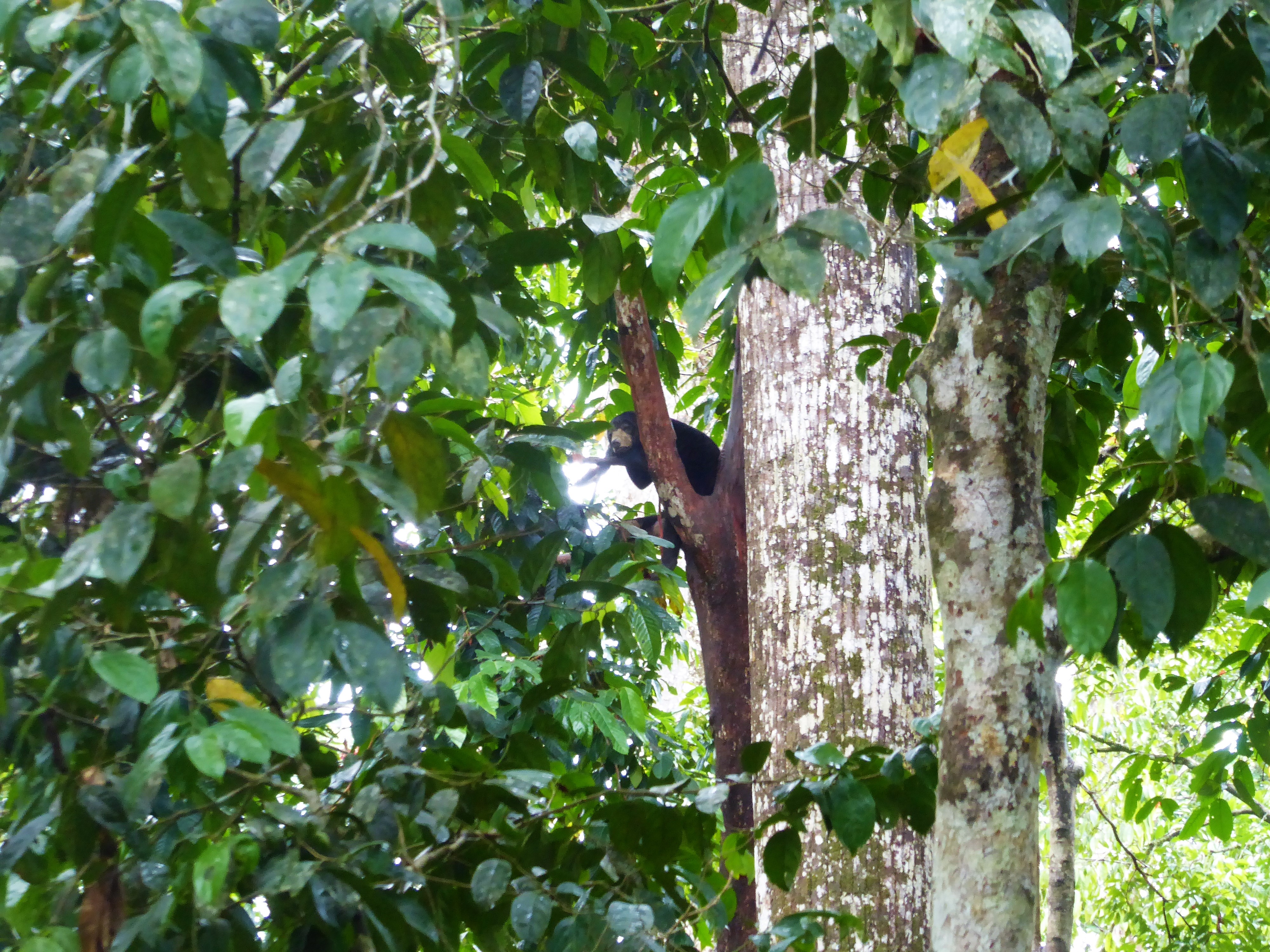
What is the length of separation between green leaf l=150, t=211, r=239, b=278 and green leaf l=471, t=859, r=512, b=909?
61 centimetres

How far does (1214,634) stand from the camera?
15.7ft

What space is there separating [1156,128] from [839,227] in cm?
27

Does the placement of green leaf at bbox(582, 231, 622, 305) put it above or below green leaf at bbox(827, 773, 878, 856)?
above

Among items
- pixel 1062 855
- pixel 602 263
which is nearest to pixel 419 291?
pixel 602 263

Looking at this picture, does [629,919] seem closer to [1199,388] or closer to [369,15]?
[1199,388]

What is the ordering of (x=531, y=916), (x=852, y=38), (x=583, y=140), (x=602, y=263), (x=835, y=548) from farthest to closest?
1. (x=835, y=548)
2. (x=602, y=263)
3. (x=583, y=140)
4. (x=531, y=916)
5. (x=852, y=38)

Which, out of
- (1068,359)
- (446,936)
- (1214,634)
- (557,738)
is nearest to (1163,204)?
(1068,359)

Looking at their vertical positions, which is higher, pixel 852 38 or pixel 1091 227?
pixel 852 38

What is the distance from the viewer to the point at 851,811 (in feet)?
3.52

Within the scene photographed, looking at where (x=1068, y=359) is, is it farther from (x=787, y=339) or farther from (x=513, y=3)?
(x=513, y=3)

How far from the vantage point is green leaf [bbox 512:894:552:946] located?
107 centimetres

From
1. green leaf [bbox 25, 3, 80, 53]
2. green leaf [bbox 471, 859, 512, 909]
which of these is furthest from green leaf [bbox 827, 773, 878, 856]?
green leaf [bbox 25, 3, 80, 53]

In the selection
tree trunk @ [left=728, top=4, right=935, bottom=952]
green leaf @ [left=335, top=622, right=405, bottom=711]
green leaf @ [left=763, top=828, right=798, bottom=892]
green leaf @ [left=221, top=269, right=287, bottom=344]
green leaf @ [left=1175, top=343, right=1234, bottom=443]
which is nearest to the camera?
green leaf @ [left=221, top=269, right=287, bottom=344]

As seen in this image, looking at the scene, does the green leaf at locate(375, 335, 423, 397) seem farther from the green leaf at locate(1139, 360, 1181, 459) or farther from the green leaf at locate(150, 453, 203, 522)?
the green leaf at locate(1139, 360, 1181, 459)
